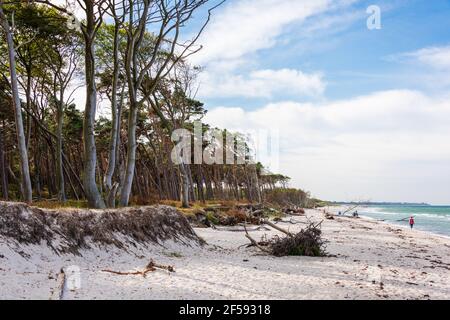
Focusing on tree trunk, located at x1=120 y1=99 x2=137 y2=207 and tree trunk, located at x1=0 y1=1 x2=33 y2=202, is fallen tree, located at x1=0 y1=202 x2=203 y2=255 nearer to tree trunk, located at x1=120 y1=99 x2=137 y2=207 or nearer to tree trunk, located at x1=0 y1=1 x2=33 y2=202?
tree trunk, located at x1=120 y1=99 x2=137 y2=207

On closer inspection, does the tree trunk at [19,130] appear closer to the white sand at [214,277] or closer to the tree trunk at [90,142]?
the tree trunk at [90,142]

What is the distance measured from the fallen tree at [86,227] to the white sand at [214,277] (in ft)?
1.07

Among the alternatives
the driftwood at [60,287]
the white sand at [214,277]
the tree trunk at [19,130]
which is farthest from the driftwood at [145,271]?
the tree trunk at [19,130]

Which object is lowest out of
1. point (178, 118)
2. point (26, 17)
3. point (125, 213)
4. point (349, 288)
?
Answer: point (349, 288)

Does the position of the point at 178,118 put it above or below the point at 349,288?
above

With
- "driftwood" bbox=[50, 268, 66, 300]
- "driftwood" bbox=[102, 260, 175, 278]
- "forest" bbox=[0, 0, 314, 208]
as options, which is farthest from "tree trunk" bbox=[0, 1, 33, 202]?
"driftwood" bbox=[50, 268, 66, 300]

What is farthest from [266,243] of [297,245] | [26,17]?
[26,17]

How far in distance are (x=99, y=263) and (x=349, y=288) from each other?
5401 mm

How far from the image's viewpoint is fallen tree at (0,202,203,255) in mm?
9406

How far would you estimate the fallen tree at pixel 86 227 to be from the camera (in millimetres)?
9406

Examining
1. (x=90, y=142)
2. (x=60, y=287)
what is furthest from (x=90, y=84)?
(x=60, y=287)

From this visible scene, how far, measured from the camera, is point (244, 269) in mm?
10539

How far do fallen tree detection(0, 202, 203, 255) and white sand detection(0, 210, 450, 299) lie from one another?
0.33 m
